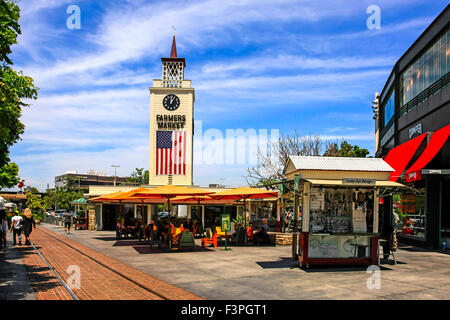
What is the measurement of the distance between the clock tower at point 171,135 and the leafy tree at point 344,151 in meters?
14.3

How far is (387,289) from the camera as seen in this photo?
28.8 feet

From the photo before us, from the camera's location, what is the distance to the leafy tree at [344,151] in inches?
1496

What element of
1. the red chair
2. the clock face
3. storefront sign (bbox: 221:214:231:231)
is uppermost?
the clock face

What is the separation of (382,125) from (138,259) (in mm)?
25881

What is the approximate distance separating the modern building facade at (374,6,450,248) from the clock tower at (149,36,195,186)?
82.1 ft

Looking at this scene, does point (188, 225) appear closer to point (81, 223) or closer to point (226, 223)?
point (226, 223)

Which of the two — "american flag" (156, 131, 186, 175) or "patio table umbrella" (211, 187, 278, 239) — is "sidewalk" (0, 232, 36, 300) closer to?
"patio table umbrella" (211, 187, 278, 239)

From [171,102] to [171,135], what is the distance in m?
3.67

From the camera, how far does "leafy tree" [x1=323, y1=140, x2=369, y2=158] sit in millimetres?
38000

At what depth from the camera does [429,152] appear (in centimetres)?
1619

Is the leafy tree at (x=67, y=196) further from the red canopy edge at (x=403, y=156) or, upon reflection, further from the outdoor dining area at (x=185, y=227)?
the red canopy edge at (x=403, y=156)

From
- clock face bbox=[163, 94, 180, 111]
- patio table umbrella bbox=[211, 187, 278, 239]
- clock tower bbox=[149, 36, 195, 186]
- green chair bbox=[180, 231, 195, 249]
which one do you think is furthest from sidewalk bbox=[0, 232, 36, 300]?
clock face bbox=[163, 94, 180, 111]
